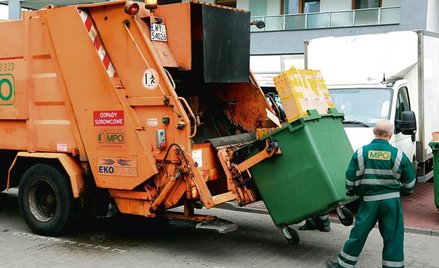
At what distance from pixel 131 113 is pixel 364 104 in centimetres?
414

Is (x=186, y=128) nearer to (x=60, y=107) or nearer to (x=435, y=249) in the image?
(x=60, y=107)

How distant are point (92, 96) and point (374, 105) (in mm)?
4452

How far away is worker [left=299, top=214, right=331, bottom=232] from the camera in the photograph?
20.8 ft

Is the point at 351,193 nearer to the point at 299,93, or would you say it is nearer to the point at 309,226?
the point at 299,93

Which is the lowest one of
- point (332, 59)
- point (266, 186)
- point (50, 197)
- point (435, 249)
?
point (435, 249)

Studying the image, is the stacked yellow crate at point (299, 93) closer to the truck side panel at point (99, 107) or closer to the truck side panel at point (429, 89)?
the truck side panel at point (99, 107)

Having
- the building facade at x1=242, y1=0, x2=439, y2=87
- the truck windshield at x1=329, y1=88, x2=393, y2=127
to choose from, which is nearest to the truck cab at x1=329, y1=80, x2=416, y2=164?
the truck windshield at x1=329, y1=88, x2=393, y2=127

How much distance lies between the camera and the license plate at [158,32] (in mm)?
5755

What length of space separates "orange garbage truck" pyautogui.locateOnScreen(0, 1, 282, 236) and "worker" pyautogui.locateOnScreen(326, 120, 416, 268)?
120cm

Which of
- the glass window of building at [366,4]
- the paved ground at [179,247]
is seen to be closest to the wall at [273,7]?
the glass window of building at [366,4]

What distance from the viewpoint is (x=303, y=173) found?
210 inches

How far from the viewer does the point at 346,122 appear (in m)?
8.22

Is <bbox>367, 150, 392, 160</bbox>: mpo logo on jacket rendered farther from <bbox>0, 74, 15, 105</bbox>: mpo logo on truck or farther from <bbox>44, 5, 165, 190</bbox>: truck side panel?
<bbox>0, 74, 15, 105</bbox>: mpo logo on truck

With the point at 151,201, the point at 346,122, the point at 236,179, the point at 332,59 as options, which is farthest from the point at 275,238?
the point at 332,59
